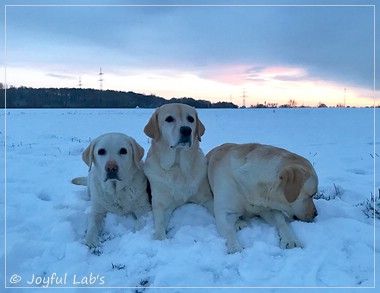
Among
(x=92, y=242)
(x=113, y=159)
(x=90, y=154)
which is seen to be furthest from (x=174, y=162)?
(x=92, y=242)

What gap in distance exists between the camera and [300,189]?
3.48 m

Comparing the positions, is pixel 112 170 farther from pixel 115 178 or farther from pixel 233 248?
pixel 233 248

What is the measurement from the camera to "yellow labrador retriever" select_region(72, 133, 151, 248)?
3918 mm

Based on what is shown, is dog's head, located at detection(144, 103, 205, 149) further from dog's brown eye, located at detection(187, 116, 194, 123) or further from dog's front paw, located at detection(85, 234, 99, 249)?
dog's front paw, located at detection(85, 234, 99, 249)

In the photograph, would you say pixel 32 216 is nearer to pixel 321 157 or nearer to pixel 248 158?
pixel 248 158

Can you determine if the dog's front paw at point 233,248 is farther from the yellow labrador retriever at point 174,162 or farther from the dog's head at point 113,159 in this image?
the dog's head at point 113,159

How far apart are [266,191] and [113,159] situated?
1.59 metres

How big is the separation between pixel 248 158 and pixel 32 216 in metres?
2.41

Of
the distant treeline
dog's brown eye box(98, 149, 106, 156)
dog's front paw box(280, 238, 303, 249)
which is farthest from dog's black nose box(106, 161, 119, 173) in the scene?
the distant treeline

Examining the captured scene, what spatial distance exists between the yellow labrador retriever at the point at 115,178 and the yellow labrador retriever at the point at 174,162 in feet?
0.60

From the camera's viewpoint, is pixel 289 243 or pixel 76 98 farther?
pixel 76 98

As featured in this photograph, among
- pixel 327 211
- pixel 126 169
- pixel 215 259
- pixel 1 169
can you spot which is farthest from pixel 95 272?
pixel 1 169

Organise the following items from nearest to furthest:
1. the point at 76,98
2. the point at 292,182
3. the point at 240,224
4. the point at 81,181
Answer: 1. the point at 292,182
2. the point at 240,224
3. the point at 81,181
4. the point at 76,98

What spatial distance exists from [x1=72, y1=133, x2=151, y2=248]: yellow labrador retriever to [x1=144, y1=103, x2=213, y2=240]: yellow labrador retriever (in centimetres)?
18
